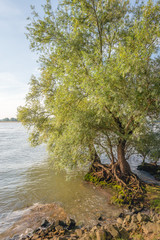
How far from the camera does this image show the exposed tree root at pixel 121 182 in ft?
35.4

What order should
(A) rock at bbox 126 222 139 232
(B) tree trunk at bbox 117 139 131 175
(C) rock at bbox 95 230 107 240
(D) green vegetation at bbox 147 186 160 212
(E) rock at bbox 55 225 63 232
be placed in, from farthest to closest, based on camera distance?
(B) tree trunk at bbox 117 139 131 175, (D) green vegetation at bbox 147 186 160 212, (E) rock at bbox 55 225 63 232, (A) rock at bbox 126 222 139 232, (C) rock at bbox 95 230 107 240

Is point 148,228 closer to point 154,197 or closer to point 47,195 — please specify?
point 154,197

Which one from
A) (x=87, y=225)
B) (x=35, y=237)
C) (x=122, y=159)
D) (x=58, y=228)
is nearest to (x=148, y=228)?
(x=87, y=225)

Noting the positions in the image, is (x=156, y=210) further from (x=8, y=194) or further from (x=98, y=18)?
(x=98, y=18)

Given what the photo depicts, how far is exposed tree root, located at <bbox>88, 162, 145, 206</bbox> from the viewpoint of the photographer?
35.4 feet

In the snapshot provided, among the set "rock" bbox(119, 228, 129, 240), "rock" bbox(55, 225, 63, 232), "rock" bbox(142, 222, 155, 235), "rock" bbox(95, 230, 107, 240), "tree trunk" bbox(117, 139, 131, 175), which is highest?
"tree trunk" bbox(117, 139, 131, 175)

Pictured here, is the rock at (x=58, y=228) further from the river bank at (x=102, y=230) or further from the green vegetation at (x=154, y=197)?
the green vegetation at (x=154, y=197)

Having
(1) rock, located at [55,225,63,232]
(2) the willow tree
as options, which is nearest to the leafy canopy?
(2) the willow tree

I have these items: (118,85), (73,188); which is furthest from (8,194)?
(118,85)

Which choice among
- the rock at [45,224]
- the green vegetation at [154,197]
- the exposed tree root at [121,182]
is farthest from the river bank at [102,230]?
the exposed tree root at [121,182]

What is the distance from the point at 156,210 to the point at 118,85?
829 centimetres

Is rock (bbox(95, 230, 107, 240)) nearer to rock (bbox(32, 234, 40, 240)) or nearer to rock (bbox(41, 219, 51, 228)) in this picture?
rock (bbox(32, 234, 40, 240))

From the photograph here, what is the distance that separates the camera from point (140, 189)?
11.5 m

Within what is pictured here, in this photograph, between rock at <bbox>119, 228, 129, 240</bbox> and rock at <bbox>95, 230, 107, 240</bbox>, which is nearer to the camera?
rock at <bbox>95, 230, 107, 240</bbox>
